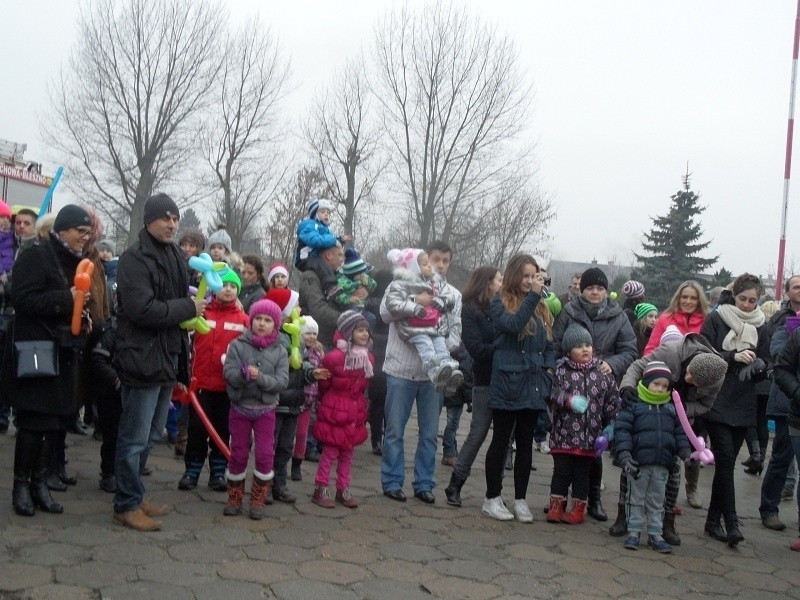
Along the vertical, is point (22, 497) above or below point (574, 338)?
below

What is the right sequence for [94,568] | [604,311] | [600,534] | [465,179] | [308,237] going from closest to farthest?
[94,568]
[600,534]
[604,311]
[308,237]
[465,179]

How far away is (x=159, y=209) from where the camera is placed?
5098 mm

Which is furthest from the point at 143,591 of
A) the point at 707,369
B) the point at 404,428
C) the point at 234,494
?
the point at 707,369

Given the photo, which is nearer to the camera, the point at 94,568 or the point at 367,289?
the point at 94,568

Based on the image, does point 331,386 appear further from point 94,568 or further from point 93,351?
point 94,568

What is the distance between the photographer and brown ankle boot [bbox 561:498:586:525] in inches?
244

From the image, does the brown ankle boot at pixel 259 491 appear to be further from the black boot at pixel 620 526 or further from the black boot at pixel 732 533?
→ the black boot at pixel 732 533

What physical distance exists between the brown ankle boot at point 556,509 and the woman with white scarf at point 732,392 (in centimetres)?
114

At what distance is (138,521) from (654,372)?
145 inches

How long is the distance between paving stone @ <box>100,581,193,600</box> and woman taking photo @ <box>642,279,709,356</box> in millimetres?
4420

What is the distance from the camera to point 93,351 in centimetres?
578

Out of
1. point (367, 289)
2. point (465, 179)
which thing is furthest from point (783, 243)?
point (465, 179)

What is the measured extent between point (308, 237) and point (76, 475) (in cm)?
274

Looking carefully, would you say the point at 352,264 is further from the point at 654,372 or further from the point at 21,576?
the point at 21,576
